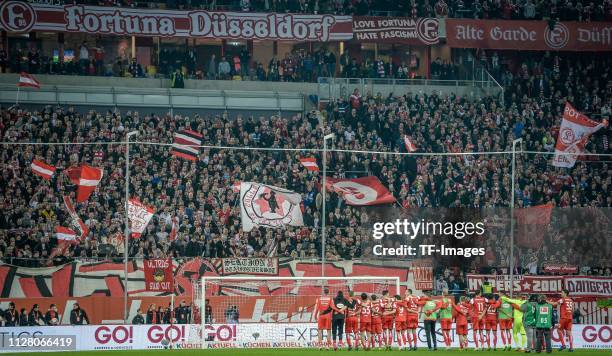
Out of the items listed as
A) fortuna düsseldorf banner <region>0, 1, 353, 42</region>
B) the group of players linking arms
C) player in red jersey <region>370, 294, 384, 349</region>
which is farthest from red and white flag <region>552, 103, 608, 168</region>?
fortuna düsseldorf banner <region>0, 1, 353, 42</region>

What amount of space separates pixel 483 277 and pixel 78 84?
867 inches

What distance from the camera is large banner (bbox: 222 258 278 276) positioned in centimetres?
3797

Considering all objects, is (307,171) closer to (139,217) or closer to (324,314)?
(139,217)

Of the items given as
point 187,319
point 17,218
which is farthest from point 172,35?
point 187,319

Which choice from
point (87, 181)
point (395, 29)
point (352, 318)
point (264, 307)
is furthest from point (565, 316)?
point (395, 29)

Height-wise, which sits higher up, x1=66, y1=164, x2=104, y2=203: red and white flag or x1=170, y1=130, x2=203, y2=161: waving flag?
x1=170, y1=130, x2=203, y2=161: waving flag

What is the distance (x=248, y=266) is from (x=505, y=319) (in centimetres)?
896

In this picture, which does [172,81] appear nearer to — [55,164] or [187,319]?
[55,164]

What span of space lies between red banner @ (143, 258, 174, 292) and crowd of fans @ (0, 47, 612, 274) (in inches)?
61.9

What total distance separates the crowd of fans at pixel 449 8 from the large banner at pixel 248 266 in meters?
20.0

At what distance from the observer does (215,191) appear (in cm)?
4138

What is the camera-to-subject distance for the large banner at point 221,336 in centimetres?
3331
